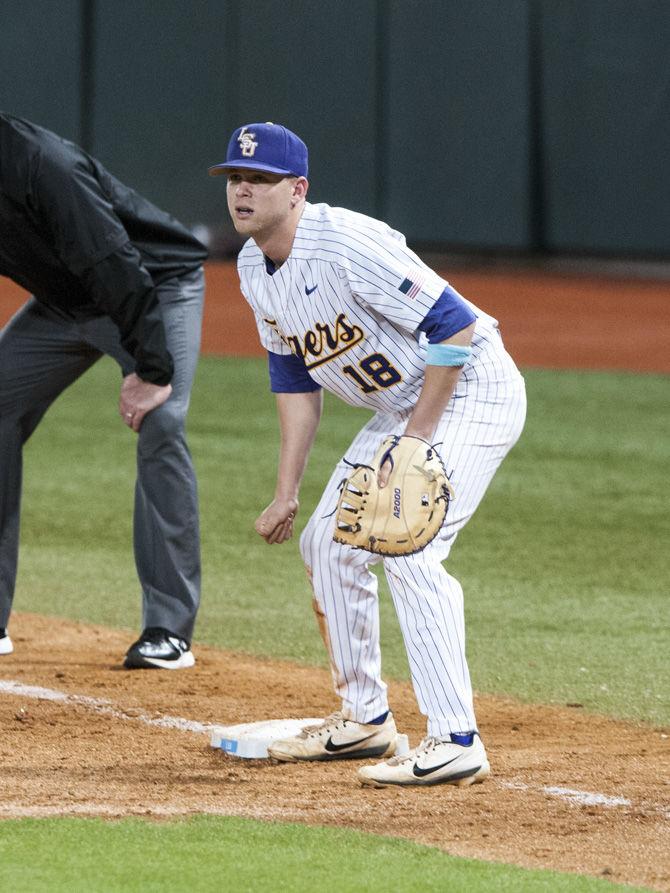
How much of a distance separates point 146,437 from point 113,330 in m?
0.39

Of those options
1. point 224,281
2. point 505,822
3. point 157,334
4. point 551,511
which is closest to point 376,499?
point 505,822

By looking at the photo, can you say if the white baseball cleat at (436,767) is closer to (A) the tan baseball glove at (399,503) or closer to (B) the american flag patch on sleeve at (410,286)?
(A) the tan baseball glove at (399,503)

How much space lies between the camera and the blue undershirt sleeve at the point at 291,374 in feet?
14.4

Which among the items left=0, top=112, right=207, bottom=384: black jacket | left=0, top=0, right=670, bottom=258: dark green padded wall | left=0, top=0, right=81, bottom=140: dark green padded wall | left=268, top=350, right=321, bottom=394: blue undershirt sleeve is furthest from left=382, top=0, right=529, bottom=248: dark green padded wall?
left=268, top=350, right=321, bottom=394: blue undershirt sleeve

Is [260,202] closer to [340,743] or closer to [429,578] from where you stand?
[429,578]

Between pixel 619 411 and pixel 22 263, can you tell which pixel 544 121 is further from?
pixel 22 263

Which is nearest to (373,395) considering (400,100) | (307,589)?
(307,589)

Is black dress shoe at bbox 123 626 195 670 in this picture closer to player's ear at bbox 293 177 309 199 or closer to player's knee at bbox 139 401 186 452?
player's knee at bbox 139 401 186 452

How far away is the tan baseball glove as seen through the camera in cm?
391

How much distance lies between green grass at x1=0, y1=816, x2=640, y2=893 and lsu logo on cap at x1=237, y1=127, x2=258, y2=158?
1.62 metres

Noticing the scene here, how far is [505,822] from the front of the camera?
3.70 meters

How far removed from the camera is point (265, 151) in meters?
4.02

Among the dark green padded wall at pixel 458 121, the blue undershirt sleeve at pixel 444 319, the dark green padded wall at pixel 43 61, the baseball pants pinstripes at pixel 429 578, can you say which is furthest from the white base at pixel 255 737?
the dark green padded wall at pixel 43 61

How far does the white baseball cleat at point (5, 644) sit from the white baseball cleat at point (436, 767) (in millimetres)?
2000
